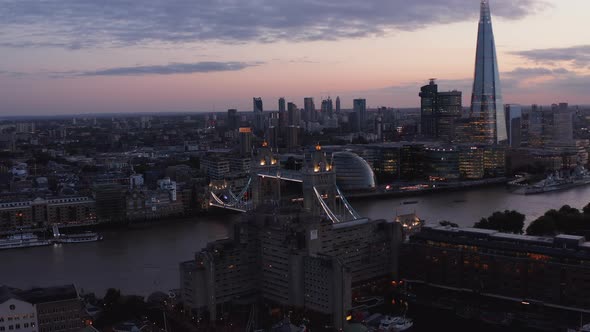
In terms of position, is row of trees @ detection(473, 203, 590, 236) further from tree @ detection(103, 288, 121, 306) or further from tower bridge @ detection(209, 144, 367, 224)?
tree @ detection(103, 288, 121, 306)

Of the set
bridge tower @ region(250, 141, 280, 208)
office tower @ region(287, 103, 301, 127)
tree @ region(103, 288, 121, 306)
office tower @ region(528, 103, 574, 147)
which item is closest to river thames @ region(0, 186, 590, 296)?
tree @ region(103, 288, 121, 306)

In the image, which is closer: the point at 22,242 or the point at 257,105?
the point at 22,242

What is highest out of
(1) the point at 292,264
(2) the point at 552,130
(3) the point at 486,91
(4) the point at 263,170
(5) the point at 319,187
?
(3) the point at 486,91

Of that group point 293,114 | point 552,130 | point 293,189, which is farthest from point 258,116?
point 293,189

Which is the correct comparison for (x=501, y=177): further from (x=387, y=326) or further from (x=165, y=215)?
(x=387, y=326)

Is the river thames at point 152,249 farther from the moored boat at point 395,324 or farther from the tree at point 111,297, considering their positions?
the moored boat at point 395,324

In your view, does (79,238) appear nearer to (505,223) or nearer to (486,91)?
(505,223)
